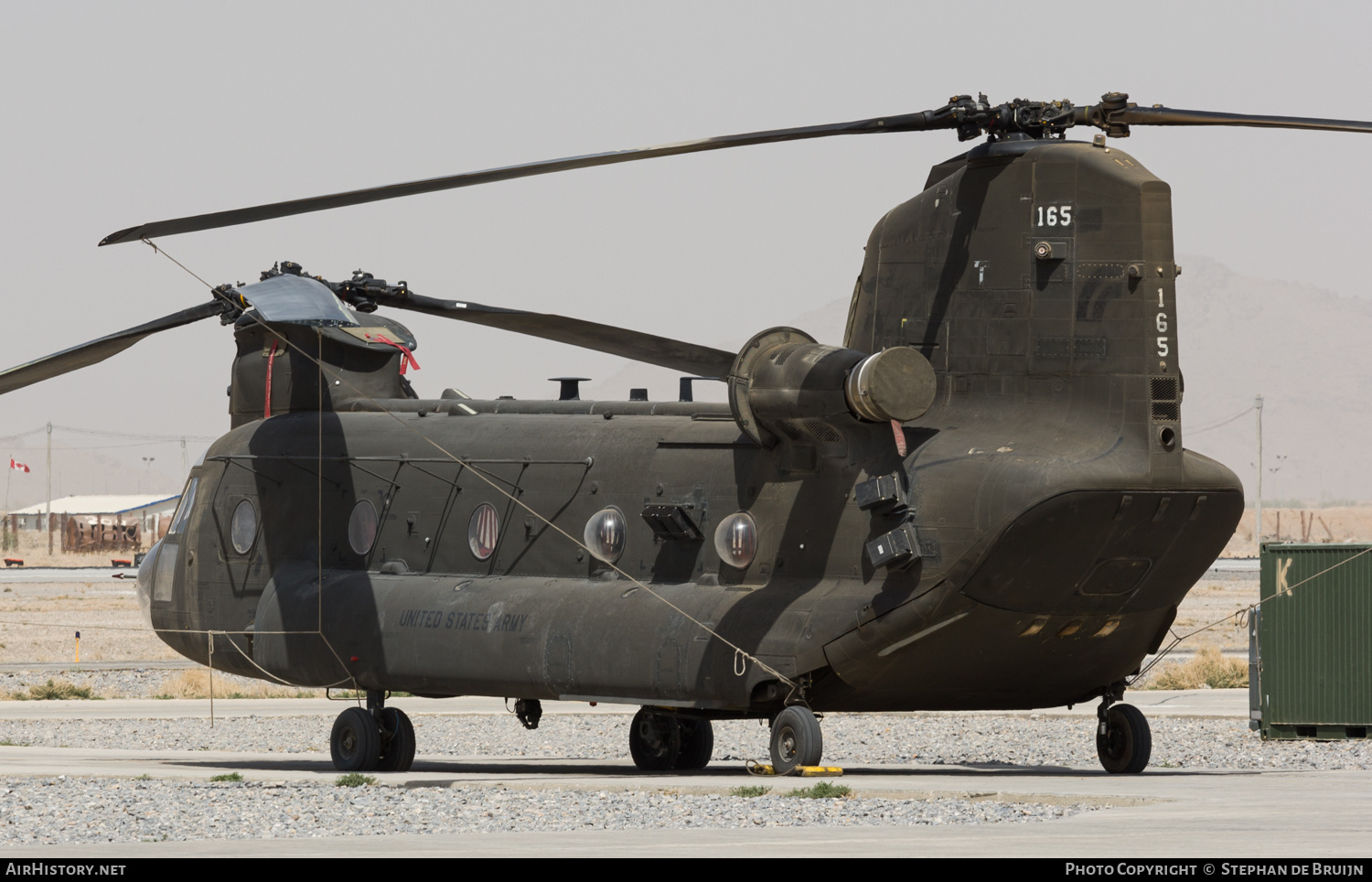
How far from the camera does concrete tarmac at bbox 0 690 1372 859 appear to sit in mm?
12914

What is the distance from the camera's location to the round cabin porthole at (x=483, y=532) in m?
24.7

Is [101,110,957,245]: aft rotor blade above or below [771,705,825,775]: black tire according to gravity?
above

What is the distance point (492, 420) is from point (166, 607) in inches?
242

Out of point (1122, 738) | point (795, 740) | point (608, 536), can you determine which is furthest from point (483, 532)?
point (1122, 738)

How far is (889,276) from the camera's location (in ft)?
69.4

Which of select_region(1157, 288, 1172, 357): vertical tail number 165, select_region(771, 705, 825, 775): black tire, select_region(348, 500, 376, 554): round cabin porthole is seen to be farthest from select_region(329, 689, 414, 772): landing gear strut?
select_region(1157, 288, 1172, 357): vertical tail number 165

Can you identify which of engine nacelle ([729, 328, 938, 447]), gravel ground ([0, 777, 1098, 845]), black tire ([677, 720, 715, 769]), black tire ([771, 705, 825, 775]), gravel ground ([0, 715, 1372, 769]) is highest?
engine nacelle ([729, 328, 938, 447])

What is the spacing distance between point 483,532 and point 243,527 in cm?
415

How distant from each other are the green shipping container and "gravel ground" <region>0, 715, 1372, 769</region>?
1.79ft

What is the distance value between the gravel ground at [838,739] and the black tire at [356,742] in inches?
183

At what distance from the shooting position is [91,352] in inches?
982

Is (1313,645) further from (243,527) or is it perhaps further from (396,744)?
(243,527)

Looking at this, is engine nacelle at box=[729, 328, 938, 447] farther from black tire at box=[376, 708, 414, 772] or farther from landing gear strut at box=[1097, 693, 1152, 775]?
black tire at box=[376, 708, 414, 772]

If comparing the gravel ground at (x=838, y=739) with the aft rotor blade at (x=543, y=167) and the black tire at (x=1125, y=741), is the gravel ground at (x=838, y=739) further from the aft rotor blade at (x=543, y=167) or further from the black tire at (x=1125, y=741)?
the aft rotor blade at (x=543, y=167)
